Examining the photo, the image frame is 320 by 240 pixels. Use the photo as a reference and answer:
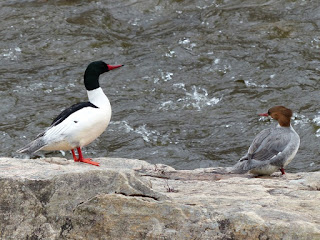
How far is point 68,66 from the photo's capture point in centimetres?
1098

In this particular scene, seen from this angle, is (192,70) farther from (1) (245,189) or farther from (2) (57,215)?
(2) (57,215)

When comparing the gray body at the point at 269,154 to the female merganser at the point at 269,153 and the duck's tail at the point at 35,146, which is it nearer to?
the female merganser at the point at 269,153

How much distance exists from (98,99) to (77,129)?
1.84 ft

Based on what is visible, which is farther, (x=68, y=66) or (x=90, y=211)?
(x=68, y=66)

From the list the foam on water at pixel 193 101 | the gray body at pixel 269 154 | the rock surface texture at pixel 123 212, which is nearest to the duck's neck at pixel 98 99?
the gray body at pixel 269 154

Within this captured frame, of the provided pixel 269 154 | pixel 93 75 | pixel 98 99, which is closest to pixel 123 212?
pixel 269 154

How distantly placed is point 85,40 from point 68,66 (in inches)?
34.1

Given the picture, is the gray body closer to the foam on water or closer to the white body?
the white body

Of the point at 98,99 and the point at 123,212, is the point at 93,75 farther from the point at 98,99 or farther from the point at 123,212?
the point at 123,212

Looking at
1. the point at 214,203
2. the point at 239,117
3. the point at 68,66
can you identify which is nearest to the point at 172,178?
the point at 214,203

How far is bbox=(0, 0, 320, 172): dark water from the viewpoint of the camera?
898 centimetres

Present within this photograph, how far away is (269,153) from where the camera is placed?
245 inches

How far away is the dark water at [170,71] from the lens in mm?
8984

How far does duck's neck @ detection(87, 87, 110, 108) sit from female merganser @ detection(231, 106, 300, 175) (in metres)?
1.61
